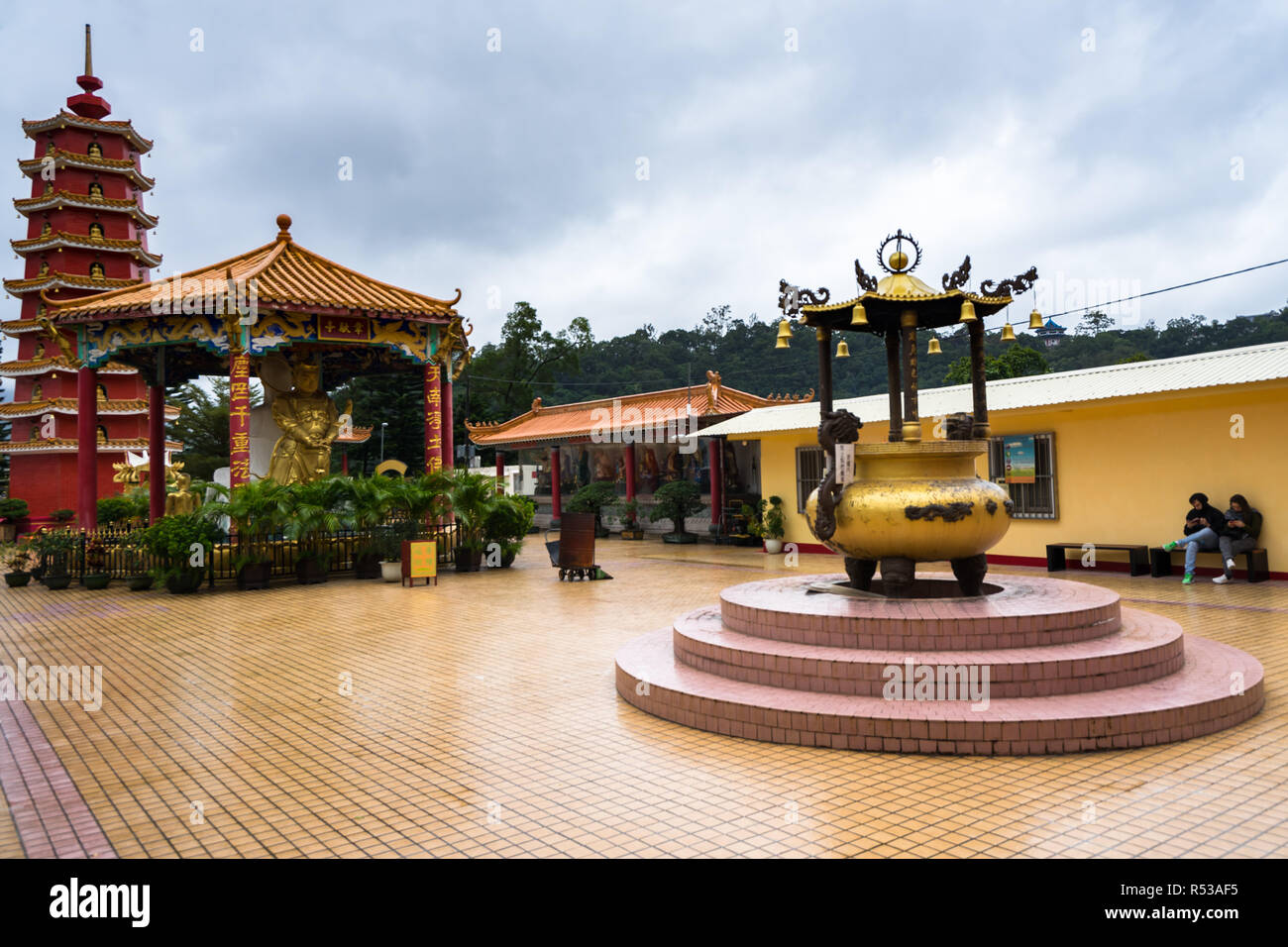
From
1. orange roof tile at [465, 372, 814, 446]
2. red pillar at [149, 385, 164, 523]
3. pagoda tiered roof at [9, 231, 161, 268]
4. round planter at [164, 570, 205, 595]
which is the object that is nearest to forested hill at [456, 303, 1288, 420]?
orange roof tile at [465, 372, 814, 446]

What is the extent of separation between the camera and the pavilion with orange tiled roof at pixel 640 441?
23797 millimetres

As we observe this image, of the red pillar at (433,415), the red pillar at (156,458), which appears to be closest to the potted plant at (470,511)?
the red pillar at (433,415)

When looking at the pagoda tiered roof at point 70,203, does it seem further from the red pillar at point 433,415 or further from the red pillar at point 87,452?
the red pillar at point 433,415

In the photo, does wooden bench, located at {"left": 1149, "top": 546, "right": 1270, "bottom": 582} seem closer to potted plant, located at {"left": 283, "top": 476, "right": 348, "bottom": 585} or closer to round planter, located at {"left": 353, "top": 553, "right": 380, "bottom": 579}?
round planter, located at {"left": 353, "top": 553, "right": 380, "bottom": 579}

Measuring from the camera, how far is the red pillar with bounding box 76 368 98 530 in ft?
55.8

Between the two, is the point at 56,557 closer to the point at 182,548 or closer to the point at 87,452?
the point at 87,452

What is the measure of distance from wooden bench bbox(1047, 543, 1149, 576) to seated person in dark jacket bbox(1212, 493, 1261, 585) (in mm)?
1148

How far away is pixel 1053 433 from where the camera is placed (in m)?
15.0

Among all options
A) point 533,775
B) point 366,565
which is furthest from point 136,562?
point 533,775

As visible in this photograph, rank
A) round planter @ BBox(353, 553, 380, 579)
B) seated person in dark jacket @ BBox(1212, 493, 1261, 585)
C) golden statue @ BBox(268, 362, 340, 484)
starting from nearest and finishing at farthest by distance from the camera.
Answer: seated person in dark jacket @ BBox(1212, 493, 1261, 585) → round planter @ BBox(353, 553, 380, 579) → golden statue @ BBox(268, 362, 340, 484)

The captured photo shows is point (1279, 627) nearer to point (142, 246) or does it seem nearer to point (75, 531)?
point (75, 531)

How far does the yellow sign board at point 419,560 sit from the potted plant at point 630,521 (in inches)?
424

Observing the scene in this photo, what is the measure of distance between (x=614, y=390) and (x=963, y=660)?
56541 mm

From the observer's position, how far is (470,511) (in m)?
17.2
